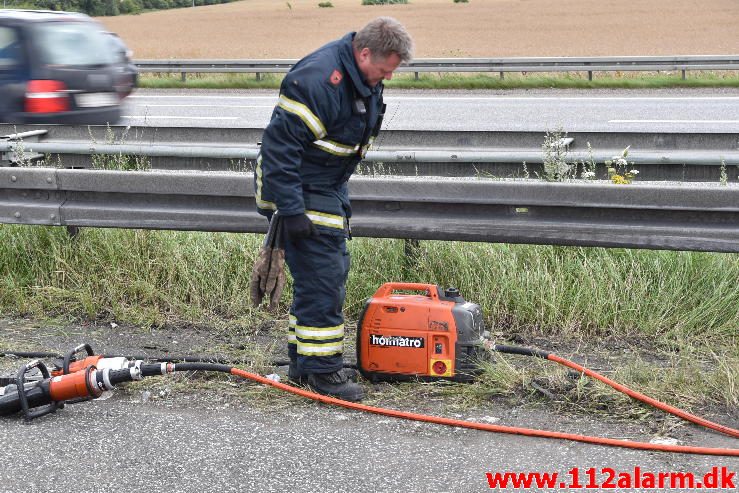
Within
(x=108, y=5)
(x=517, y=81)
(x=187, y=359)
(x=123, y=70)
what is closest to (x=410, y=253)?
(x=187, y=359)

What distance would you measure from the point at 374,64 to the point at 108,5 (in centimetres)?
4655

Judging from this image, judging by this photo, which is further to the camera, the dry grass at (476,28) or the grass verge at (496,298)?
the dry grass at (476,28)

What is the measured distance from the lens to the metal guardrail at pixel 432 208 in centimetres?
452

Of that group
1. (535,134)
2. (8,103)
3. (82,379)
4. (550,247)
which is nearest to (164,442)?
(82,379)

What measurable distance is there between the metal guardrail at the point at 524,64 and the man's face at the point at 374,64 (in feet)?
44.9

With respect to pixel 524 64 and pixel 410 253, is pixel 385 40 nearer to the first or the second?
pixel 410 253

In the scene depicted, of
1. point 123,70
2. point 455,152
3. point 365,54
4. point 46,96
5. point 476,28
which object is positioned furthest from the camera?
point 476,28

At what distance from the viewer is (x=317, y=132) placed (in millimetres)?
4027

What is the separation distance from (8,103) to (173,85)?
1074 cm

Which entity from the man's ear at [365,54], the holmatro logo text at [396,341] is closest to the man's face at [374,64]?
the man's ear at [365,54]

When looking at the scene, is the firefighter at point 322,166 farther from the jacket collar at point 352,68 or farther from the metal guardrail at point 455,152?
the metal guardrail at point 455,152

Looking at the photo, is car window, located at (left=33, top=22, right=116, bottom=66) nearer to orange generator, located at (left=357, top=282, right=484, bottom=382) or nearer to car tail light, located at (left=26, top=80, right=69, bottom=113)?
car tail light, located at (left=26, top=80, right=69, bottom=113)

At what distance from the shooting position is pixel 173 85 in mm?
20375

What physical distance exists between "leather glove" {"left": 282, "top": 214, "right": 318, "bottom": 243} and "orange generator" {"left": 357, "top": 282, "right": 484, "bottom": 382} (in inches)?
21.3
